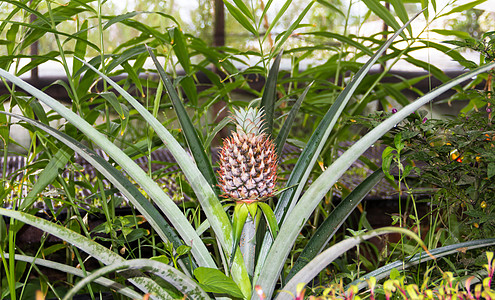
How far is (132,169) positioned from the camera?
0.47 meters

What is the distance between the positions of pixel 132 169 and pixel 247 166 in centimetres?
13

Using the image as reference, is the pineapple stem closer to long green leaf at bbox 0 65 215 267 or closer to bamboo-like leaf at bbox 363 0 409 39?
long green leaf at bbox 0 65 215 267

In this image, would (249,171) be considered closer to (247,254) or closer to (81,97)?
(247,254)

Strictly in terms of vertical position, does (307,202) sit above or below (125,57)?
below

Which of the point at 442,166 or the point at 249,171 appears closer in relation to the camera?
the point at 249,171

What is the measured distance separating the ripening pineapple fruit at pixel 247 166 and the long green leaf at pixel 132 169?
0.06m

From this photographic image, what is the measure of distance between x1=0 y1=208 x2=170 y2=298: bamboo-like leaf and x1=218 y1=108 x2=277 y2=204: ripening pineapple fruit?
0.13 m

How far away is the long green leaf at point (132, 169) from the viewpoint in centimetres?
45

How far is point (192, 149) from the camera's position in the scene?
1.81 feet

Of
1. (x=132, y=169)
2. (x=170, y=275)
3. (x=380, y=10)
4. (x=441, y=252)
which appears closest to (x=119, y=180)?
(x=132, y=169)

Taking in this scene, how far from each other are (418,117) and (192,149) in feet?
1.03

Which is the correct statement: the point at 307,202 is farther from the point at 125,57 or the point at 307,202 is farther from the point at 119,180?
the point at 125,57

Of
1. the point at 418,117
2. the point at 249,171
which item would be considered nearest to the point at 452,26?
the point at 418,117

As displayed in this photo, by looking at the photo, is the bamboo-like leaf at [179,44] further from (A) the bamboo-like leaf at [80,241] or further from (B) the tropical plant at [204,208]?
(A) the bamboo-like leaf at [80,241]
